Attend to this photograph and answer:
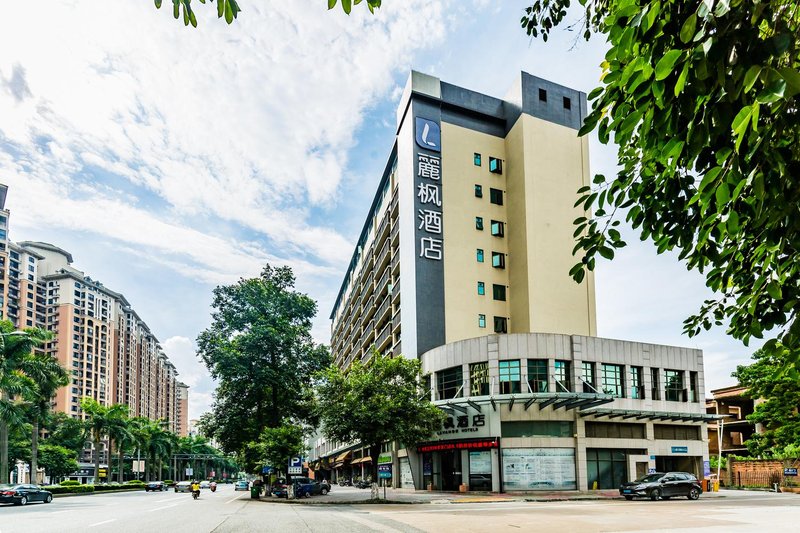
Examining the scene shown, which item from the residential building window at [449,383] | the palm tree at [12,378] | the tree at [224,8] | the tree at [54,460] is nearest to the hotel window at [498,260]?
the residential building window at [449,383]

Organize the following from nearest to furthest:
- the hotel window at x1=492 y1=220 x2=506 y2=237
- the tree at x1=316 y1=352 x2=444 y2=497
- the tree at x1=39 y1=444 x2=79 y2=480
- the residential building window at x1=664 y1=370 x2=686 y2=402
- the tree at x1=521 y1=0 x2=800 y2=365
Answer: the tree at x1=521 y1=0 x2=800 y2=365, the tree at x1=316 y1=352 x2=444 y2=497, the residential building window at x1=664 y1=370 x2=686 y2=402, the hotel window at x1=492 y1=220 x2=506 y2=237, the tree at x1=39 y1=444 x2=79 y2=480

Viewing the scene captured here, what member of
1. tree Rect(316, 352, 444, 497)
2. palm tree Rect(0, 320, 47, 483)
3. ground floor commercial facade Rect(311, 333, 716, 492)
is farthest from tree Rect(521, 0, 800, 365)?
palm tree Rect(0, 320, 47, 483)

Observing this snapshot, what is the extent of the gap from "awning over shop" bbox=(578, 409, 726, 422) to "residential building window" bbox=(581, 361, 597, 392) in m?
1.50

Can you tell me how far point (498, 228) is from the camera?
5353cm

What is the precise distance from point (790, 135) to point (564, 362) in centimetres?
4010

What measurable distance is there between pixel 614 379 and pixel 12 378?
40.4 m

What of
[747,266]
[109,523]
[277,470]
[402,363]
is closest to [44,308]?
[277,470]

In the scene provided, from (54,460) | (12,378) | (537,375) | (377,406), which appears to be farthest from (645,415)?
(54,460)

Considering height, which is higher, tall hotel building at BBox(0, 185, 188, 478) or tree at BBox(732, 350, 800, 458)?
tall hotel building at BBox(0, 185, 188, 478)

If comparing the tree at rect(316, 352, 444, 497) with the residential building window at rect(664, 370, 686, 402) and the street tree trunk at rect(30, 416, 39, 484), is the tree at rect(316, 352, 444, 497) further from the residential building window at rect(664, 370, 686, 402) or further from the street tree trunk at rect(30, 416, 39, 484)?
the street tree trunk at rect(30, 416, 39, 484)

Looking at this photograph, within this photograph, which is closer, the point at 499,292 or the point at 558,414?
the point at 558,414

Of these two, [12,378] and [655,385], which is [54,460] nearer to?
[12,378]

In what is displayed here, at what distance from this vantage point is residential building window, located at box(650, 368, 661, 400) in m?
45.8

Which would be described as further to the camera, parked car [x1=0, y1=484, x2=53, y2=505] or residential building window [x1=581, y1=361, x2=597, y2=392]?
residential building window [x1=581, y1=361, x2=597, y2=392]
